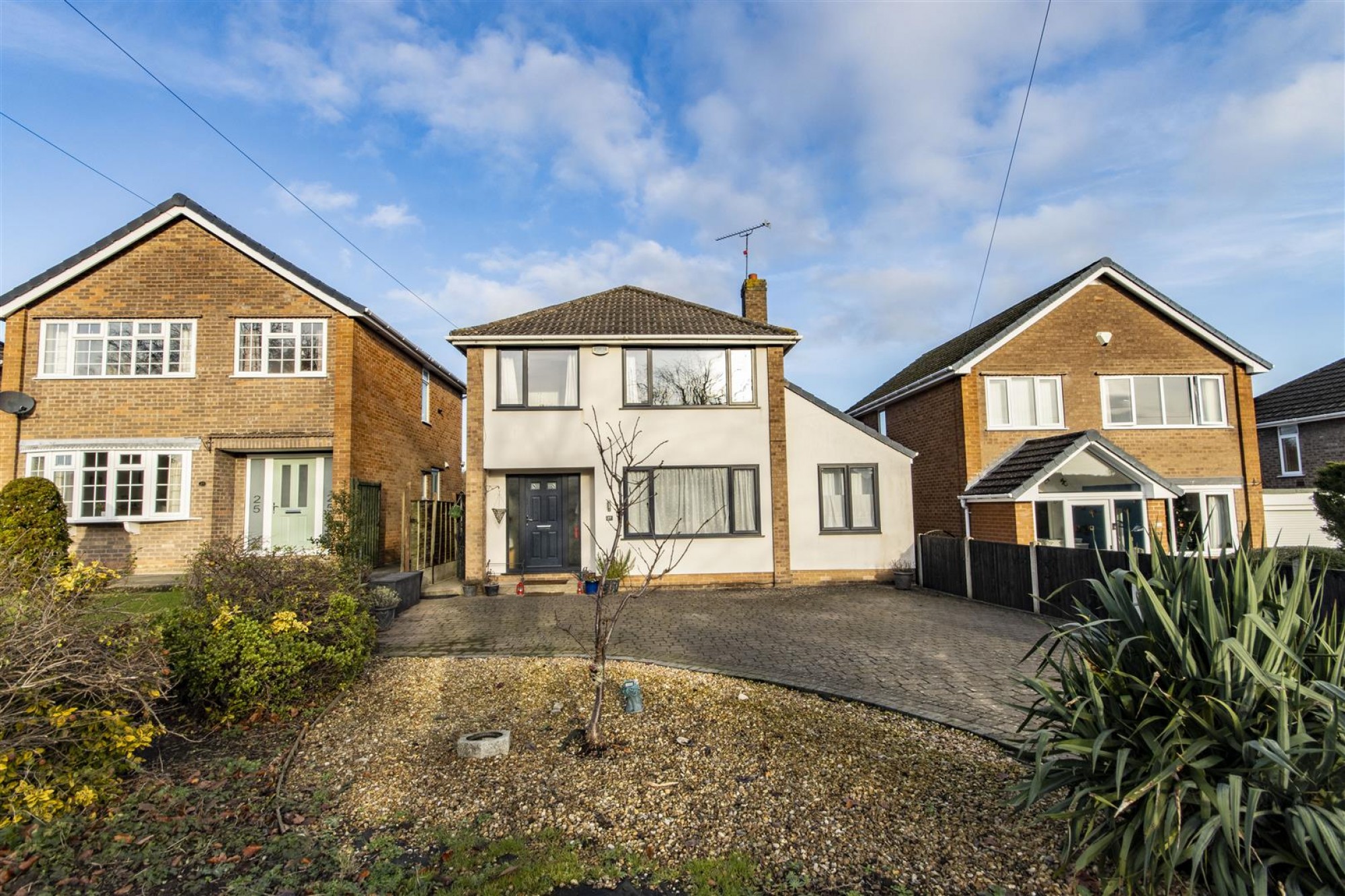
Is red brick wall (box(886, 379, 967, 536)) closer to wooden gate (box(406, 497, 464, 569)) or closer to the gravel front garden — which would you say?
the gravel front garden

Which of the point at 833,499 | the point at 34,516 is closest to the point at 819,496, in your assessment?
the point at 833,499

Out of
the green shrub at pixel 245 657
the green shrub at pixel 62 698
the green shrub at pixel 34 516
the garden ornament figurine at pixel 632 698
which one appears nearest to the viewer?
the green shrub at pixel 62 698

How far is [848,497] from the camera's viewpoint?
46.8 feet

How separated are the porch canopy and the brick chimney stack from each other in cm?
700

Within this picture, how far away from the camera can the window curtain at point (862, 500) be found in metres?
14.2

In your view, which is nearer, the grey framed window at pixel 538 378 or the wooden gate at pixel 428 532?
the grey framed window at pixel 538 378

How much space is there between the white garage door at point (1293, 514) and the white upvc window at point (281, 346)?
23.9m

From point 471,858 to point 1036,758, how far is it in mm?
3122

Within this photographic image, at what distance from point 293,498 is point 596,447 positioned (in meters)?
6.90

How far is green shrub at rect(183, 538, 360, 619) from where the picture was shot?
5805 millimetres

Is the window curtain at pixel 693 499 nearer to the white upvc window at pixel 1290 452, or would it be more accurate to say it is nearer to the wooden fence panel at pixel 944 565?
the wooden fence panel at pixel 944 565

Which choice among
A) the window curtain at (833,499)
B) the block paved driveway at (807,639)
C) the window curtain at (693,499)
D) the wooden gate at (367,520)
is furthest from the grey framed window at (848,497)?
the wooden gate at (367,520)

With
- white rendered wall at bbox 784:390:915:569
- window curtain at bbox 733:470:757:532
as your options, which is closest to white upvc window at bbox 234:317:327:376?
window curtain at bbox 733:470:757:532

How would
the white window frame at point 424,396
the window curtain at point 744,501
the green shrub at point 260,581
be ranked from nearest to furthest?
1. the green shrub at point 260,581
2. the window curtain at point 744,501
3. the white window frame at point 424,396
